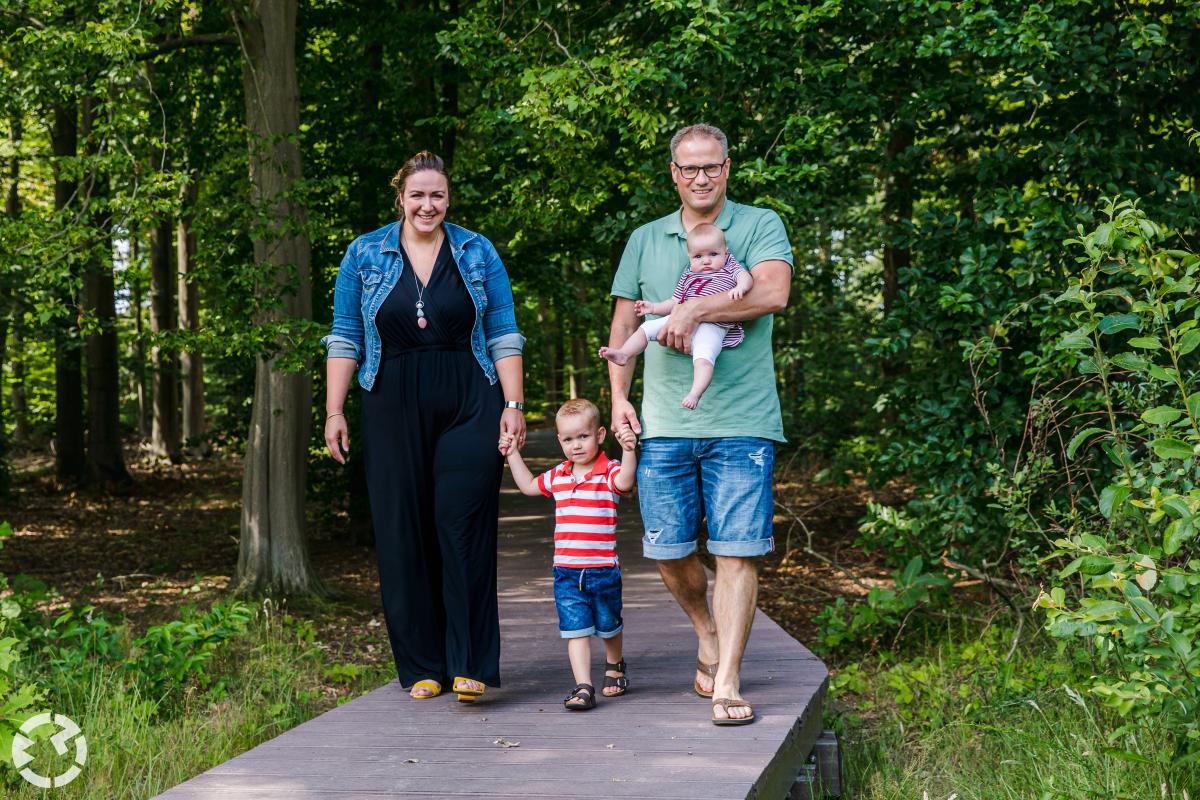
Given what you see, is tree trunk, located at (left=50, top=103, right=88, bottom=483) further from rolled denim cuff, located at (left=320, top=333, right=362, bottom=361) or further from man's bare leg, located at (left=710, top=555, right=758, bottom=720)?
man's bare leg, located at (left=710, top=555, right=758, bottom=720)

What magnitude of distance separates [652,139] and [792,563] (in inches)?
216

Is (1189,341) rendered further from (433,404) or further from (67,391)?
(67,391)

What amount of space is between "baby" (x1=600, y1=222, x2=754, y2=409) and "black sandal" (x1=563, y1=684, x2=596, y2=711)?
129 centimetres

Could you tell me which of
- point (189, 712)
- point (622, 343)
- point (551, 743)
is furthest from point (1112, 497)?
point (189, 712)

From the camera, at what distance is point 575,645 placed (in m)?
4.45

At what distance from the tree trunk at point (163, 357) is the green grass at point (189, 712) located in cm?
1017

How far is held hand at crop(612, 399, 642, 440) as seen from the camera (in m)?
4.12

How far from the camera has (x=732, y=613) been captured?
4.07m

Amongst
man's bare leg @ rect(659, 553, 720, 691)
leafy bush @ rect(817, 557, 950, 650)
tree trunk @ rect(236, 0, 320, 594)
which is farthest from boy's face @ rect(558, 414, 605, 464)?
tree trunk @ rect(236, 0, 320, 594)

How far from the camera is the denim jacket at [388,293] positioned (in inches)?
178

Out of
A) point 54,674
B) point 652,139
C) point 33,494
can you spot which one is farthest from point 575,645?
point 33,494

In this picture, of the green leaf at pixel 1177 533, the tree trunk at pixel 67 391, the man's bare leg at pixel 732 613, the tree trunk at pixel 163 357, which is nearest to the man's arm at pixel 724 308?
the man's bare leg at pixel 732 613

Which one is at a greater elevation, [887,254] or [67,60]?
[67,60]

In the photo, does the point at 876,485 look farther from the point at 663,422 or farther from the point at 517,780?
the point at 517,780
